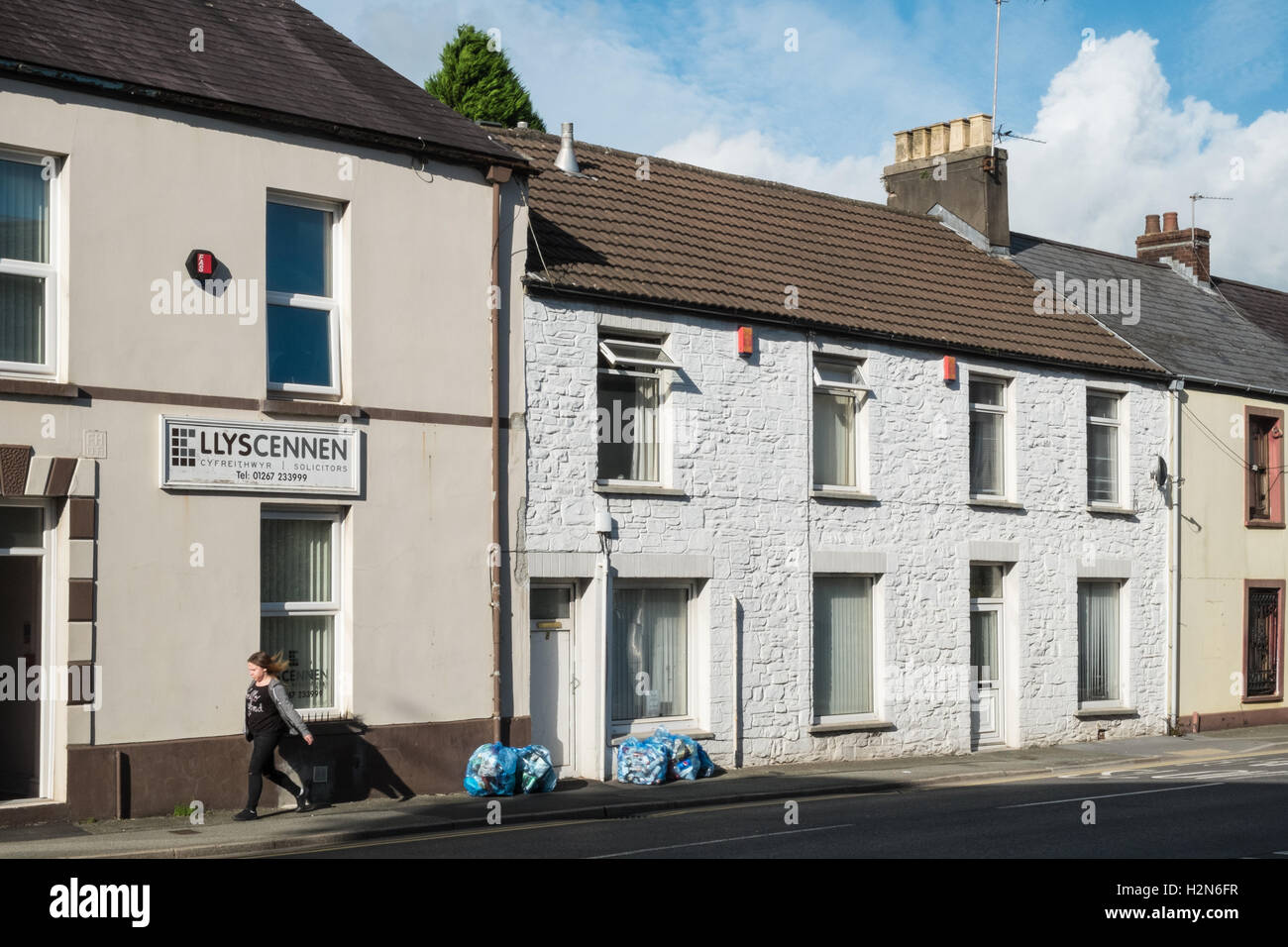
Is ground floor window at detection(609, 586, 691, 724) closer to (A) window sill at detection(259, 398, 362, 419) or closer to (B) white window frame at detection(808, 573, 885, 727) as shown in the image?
(B) white window frame at detection(808, 573, 885, 727)

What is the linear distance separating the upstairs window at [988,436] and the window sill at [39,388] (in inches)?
522

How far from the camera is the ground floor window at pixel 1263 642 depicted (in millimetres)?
26969

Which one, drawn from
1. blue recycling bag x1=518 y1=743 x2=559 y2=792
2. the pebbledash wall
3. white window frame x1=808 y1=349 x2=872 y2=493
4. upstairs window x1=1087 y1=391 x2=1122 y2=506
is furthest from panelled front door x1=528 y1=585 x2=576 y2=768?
upstairs window x1=1087 y1=391 x2=1122 y2=506

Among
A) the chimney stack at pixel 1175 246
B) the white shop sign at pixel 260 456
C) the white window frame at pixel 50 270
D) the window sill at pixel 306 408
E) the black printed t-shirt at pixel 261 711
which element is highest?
the chimney stack at pixel 1175 246

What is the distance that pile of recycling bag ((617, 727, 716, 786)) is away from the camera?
17.5 m

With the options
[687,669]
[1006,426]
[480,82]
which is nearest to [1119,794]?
[687,669]

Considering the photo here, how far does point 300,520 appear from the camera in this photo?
1584cm

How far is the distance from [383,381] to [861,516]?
7.62m

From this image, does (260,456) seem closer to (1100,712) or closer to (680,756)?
(680,756)

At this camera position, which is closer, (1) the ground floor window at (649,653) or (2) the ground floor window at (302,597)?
(2) the ground floor window at (302,597)

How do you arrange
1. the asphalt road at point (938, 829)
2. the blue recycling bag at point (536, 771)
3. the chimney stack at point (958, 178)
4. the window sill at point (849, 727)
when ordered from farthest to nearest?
the chimney stack at point (958, 178) < the window sill at point (849, 727) < the blue recycling bag at point (536, 771) < the asphalt road at point (938, 829)

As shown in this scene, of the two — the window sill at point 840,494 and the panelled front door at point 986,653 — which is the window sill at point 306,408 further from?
the panelled front door at point 986,653

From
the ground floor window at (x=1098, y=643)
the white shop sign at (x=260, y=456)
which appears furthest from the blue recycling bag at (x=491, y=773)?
the ground floor window at (x=1098, y=643)
